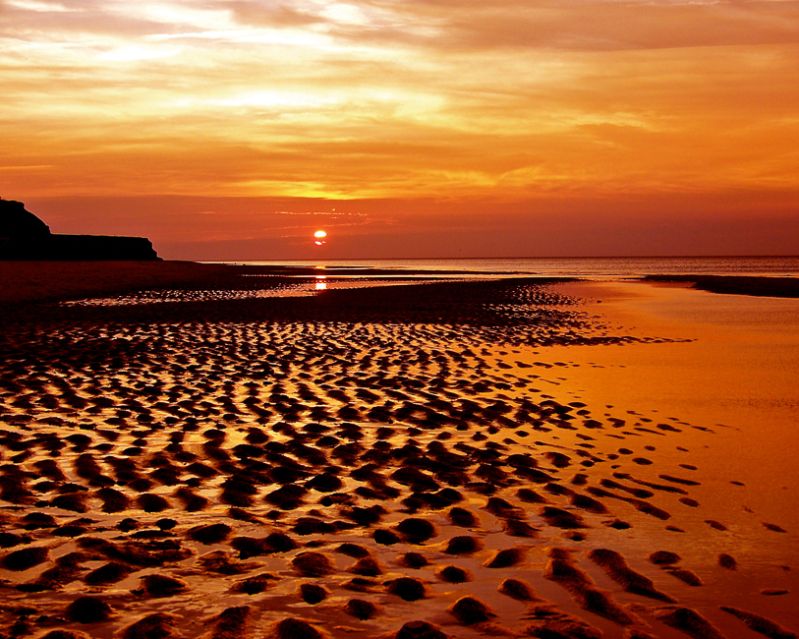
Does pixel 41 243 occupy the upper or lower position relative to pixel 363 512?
upper

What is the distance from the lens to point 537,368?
16.7 metres

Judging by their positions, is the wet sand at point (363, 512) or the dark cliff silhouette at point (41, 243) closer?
the wet sand at point (363, 512)

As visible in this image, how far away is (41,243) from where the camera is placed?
302 feet

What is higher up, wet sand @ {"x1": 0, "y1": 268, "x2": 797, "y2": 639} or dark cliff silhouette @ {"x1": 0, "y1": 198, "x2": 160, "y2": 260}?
dark cliff silhouette @ {"x1": 0, "y1": 198, "x2": 160, "y2": 260}

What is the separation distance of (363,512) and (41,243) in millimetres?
95338

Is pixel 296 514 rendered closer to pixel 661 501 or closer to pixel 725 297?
pixel 661 501

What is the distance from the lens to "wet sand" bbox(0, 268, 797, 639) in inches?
187

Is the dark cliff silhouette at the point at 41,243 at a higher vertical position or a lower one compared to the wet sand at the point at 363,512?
higher

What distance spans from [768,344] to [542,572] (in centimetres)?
1770

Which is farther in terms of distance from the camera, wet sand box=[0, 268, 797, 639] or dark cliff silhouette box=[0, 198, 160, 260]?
dark cliff silhouette box=[0, 198, 160, 260]

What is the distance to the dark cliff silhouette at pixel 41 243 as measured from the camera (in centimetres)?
8738

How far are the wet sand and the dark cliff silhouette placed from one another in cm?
8005

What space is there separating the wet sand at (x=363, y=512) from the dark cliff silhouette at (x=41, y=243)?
8005 centimetres

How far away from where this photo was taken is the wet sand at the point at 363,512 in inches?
187
